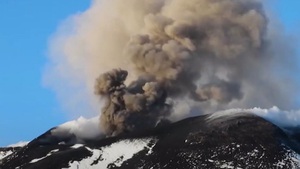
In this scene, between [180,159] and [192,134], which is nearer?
[180,159]

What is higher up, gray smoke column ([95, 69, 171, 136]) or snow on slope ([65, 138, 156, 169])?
gray smoke column ([95, 69, 171, 136])

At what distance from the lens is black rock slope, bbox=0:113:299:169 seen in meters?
163

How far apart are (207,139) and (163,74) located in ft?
63.6

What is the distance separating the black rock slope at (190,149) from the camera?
163250 mm

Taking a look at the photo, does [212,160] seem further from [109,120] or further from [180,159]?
[109,120]

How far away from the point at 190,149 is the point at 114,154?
18.3 metres

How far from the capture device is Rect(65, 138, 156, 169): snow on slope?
572 feet

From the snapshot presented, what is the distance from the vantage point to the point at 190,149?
171 metres

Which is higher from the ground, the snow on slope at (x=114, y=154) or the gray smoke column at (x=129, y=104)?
the gray smoke column at (x=129, y=104)

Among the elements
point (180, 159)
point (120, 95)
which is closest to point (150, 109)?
point (120, 95)

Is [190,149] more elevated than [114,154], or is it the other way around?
[114,154]

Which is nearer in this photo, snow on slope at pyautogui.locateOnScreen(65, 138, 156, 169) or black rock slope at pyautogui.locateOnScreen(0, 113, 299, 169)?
black rock slope at pyautogui.locateOnScreen(0, 113, 299, 169)

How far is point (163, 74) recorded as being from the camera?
7254 inches

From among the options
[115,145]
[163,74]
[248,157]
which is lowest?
[248,157]
